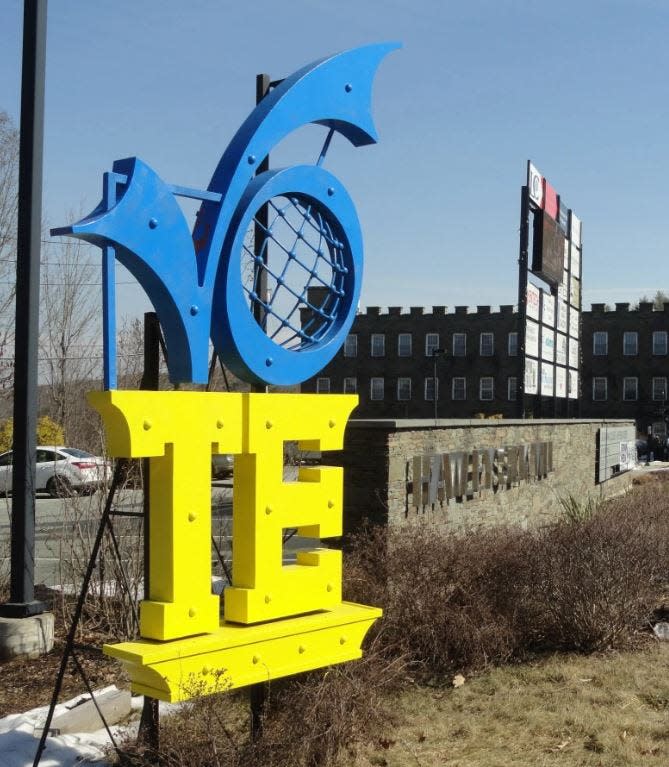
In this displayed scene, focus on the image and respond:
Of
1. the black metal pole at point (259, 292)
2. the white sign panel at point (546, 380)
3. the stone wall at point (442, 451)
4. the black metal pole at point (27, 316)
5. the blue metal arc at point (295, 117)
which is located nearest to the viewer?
the blue metal arc at point (295, 117)

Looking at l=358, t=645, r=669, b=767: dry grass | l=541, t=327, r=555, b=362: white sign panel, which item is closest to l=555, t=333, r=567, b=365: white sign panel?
l=541, t=327, r=555, b=362: white sign panel

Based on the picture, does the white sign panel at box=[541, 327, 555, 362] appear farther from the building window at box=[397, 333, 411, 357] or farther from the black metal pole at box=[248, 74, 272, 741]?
the building window at box=[397, 333, 411, 357]

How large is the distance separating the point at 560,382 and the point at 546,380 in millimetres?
1712

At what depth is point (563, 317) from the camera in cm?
2311

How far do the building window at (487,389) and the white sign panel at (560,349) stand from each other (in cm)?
4489

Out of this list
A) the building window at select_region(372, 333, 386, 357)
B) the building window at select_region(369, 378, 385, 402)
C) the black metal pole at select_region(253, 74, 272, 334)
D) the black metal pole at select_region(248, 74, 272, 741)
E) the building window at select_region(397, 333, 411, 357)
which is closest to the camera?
the black metal pole at select_region(248, 74, 272, 741)

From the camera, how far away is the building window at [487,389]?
224 feet

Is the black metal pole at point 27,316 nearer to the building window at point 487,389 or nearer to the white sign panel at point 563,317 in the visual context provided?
the white sign panel at point 563,317

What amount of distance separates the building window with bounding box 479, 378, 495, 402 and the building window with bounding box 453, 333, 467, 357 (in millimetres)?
2304

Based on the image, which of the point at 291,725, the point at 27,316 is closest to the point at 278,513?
the point at 291,725

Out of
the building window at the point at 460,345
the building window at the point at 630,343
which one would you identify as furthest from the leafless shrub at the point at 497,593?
the building window at the point at 630,343

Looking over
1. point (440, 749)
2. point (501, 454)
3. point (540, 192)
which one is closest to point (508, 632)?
point (440, 749)

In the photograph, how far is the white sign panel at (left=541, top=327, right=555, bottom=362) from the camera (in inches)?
830

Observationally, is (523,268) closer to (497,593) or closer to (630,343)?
(497,593)
